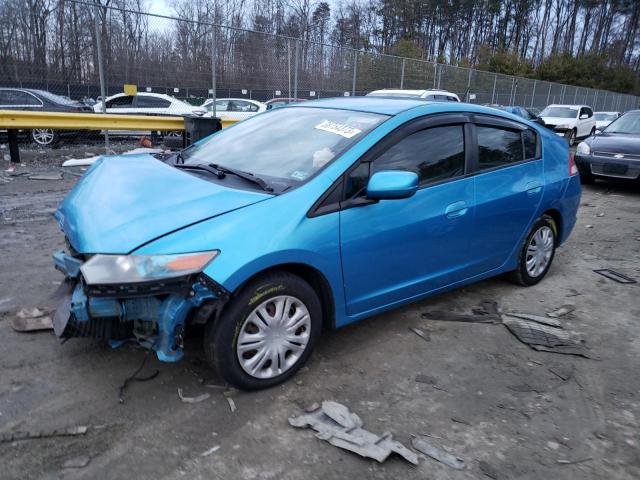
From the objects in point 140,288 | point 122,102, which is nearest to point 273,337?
point 140,288

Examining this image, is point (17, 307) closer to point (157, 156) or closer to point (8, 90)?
point (157, 156)

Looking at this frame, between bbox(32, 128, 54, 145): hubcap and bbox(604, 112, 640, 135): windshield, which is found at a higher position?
bbox(604, 112, 640, 135): windshield

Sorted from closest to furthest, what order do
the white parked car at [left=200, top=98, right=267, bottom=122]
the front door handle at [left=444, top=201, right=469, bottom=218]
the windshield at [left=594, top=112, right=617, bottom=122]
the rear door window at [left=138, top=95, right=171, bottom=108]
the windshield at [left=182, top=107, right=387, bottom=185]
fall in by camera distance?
the windshield at [left=182, top=107, right=387, bottom=185] < the front door handle at [left=444, top=201, right=469, bottom=218] < the rear door window at [left=138, top=95, right=171, bottom=108] < the white parked car at [left=200, top=98, right=267, bottom=122] < the windshield at [left=594, top=112, right=617, bottom=122]

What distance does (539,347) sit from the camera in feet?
12.0

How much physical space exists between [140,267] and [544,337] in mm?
2929

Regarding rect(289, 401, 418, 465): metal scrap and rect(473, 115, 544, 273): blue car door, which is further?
rect(473, 115, 544, 273): blue car door

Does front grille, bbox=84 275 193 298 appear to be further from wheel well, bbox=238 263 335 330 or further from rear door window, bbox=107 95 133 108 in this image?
rear door window, bbox=107 95 133 108

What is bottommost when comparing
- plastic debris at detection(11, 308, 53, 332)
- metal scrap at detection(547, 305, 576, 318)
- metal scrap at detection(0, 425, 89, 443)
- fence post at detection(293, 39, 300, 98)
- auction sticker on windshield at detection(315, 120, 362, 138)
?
metal scrap at detection(547, 305, 576, 318)

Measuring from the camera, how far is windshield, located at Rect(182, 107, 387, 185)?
3.25 meters

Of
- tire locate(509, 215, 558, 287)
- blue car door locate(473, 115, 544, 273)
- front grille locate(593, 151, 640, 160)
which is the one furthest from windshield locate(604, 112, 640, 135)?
blue car door locate(473, 115, 544, 273)

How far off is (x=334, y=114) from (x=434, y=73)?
16.8m

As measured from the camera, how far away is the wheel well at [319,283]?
2877 millimetres

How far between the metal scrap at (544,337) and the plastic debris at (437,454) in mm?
1483

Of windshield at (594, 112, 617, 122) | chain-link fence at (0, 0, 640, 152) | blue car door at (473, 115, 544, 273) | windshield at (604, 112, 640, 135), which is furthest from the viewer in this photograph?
windshield at (594, 112, 617, 122)
